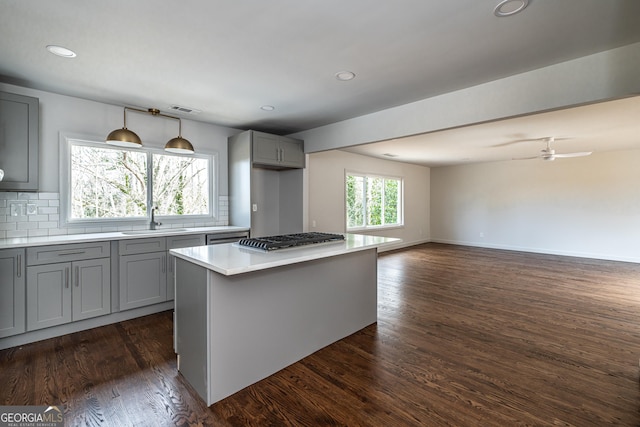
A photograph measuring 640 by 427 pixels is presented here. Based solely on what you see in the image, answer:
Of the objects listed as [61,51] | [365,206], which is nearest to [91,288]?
[61,51]

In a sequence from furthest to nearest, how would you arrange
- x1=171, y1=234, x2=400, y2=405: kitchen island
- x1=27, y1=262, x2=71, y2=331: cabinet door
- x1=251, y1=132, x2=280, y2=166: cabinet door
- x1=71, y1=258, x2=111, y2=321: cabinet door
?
x1=251, y1=132, x2=280, y2=166: cabinet door < x1=71, y1=258, x2=111, y2=321: cabinet door < x1=27, y1=262, x2=71, y2=331: cabinet door < x1=171, y1=234, x2=400, y2=405: kitchen island

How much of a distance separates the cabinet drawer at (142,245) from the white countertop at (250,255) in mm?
1289

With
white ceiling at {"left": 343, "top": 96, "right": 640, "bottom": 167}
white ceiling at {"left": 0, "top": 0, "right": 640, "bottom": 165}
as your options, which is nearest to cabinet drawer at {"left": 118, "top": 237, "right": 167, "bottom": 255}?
white ceiling at {"left": 0, "top": 0, "right": 640, "bottom": 165}

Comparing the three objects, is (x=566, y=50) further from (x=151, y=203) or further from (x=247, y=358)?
(x=151, y=203)

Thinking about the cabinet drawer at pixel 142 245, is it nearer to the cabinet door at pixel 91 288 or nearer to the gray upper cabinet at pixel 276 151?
the cabinet door at pixel 91 288

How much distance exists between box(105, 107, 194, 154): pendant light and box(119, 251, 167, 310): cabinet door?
1203 millimetres

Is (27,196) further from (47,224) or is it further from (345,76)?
(345,76)

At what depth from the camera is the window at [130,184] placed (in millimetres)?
3344

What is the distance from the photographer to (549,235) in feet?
23.7

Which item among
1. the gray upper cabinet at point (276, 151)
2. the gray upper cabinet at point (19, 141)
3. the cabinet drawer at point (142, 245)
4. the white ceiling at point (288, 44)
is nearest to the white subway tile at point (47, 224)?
the gray upper cabinet at point (19, 141)

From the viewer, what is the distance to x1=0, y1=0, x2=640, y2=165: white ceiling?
1835 mm

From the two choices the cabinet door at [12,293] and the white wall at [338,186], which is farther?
the white wall at [338,186]

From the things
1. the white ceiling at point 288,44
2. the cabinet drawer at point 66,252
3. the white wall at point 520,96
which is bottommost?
the cabinet drawer at point 66,252

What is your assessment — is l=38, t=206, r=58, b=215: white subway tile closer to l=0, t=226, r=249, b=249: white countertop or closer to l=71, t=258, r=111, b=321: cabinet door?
l=0, t=226, r=249, b=249: white countertop
